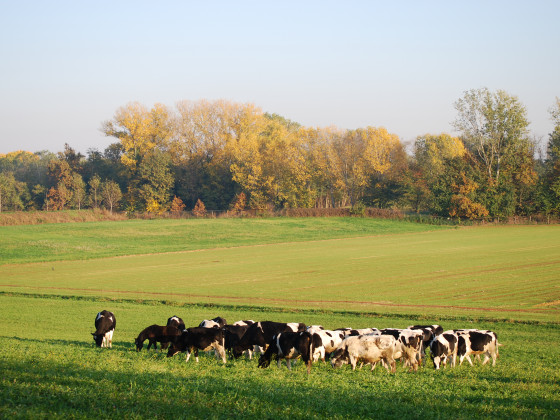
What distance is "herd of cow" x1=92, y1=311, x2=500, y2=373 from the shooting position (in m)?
14.6

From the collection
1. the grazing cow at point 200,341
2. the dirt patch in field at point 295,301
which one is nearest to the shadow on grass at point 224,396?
the grazing cow at point 200,341

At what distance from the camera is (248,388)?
1116 cm

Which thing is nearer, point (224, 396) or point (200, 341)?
point (224, 396)

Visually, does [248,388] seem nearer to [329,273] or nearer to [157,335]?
[157,335]

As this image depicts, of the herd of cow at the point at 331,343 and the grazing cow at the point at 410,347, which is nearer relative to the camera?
the herd of cow at the point at 331,343

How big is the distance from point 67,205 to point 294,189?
48227 mm

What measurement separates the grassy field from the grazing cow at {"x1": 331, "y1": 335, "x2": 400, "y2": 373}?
1.09 feet

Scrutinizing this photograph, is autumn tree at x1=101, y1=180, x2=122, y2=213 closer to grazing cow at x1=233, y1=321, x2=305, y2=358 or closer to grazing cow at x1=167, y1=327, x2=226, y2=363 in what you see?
Result: grazing cow at x1=167, y1=327, x2=226, y2=363

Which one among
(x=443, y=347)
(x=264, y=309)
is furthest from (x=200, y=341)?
(x=264, y=309)

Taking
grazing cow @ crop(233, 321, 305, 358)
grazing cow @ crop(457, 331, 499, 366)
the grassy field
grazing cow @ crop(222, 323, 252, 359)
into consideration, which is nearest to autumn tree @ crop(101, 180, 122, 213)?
the grassy field

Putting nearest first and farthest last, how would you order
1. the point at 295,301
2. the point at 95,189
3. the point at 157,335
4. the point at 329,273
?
the point at 157,335 → the point at 295,301 → the point at 329,273 → the point at 95,189

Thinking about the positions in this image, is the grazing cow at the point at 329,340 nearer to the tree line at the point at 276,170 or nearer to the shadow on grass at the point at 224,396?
the shadow on grass at the point at 224,396

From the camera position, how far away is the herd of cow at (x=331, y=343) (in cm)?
1465

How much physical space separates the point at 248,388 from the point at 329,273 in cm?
3419
